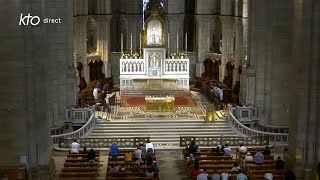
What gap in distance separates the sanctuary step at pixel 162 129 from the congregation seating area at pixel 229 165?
504 centimetres

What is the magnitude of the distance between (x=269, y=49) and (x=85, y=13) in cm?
1660

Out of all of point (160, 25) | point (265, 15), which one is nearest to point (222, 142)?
point (265, 15)

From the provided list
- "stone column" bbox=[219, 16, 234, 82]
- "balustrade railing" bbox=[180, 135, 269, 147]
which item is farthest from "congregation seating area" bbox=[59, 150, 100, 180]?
"stone column" bbox=[219, 16, 234, 82]

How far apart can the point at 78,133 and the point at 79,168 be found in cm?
812

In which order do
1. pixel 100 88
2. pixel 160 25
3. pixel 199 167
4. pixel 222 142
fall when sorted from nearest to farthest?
pixel 199 167, pixel 222 142, pixel 100 88, pixel 160 25

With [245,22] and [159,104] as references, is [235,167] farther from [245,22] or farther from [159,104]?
[245,22]

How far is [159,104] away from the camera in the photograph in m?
40.5

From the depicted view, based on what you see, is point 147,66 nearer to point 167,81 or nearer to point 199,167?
point 167,81

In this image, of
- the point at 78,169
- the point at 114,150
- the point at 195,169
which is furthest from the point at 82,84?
the point at 195,169

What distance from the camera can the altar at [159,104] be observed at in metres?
40.4

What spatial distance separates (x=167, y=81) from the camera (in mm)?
48094

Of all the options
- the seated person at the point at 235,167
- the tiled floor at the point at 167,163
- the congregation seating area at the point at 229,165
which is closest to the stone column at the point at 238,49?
the tiled floor at the point at 167,163

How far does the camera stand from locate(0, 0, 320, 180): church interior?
1021 inches

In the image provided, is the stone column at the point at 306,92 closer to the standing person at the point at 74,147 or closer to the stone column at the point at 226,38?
the standing person at the point at 74,147
